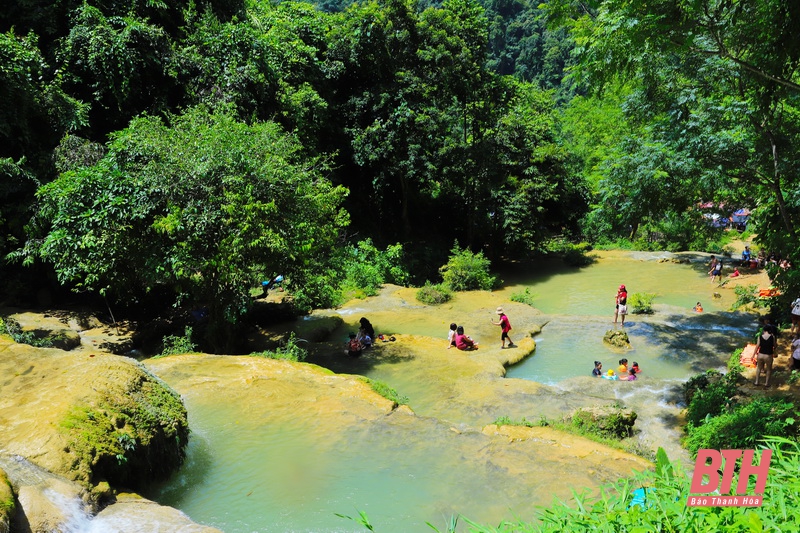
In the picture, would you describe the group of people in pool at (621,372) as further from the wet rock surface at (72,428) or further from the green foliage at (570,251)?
the green foliage at (570,251)

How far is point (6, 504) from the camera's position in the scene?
4.11 meters

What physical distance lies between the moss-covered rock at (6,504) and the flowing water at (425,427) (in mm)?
2352

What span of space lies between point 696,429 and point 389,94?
60.2 feet

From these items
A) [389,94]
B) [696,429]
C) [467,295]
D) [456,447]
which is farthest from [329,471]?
[389,94]

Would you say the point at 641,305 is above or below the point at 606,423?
above

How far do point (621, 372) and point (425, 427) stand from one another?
20.7 ft

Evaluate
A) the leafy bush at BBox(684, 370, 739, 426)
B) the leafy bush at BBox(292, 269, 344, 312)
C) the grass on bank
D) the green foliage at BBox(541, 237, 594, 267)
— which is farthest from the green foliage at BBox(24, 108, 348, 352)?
the green foliage at BBox(541, 237, 594, 267)

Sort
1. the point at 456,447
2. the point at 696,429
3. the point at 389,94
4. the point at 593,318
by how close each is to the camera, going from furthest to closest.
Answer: the point at 389,94 → the point at 593,318 → the point at 696,429 → the point at 456,447

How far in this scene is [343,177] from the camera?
26.4 meters

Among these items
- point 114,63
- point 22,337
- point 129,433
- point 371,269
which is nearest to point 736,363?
point 129,433

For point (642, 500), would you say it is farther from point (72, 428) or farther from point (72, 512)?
point (72, 428)

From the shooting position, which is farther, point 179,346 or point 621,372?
point 621,372

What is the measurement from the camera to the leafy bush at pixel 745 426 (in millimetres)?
7270

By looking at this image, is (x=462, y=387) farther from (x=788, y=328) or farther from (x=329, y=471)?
(x=788, y=328)
